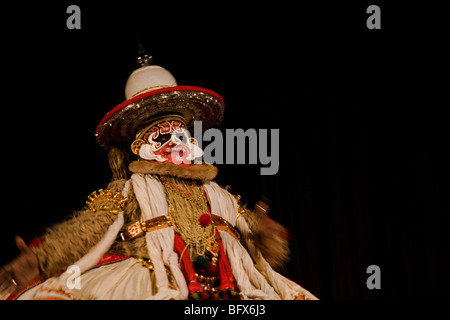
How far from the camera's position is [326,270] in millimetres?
2834

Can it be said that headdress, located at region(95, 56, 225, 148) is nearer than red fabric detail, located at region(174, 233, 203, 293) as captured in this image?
No

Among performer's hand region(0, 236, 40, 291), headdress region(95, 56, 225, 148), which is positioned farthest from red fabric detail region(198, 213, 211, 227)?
performer's hand region(0, 236, 40, 291)

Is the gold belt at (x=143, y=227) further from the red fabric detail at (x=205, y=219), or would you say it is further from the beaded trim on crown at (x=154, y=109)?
the beaded trim on crown at (x=154, y=109)

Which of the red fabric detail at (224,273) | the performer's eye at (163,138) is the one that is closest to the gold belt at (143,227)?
the red fabric detail at (224,273)

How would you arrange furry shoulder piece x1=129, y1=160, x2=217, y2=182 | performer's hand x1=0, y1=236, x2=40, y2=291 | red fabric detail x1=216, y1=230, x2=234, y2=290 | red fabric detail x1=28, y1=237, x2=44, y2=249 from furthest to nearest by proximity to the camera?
furry shoulder piece x1=129, y1=160, x2=217, y2=182 < red fabric detail x1=216, y1=230, x2=234, y2=290 < red fabric detail x1=28, y1=237, x2=44, y2=249 < performer's hand x1=0, y1=236, x2=40, y2=291

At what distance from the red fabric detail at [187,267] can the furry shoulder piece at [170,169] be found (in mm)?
259

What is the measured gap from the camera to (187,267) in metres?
2.00

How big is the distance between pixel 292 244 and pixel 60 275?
1.31m

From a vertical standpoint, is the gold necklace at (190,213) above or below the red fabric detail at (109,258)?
above

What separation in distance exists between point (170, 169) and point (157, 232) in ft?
0.90

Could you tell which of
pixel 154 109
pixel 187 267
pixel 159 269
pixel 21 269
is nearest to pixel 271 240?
pixel 187 267

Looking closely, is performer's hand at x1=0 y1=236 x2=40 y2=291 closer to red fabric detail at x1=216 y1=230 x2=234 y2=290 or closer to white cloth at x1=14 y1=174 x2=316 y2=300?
white cloth at x1=14 y1=174 x2=316 y2=300

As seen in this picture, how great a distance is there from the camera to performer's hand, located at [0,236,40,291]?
5.87ft

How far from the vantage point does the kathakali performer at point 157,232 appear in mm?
1850
